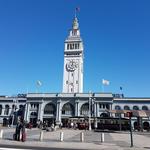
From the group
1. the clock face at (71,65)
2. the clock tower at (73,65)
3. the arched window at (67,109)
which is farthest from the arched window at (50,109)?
the clock face at (71,65)

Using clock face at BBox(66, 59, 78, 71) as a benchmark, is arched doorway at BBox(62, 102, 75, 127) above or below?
below

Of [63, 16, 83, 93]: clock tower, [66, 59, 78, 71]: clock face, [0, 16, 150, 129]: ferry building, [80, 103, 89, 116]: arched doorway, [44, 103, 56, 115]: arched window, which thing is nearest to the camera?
[0, 16, 150, 129]: ferry building

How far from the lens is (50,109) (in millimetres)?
94438

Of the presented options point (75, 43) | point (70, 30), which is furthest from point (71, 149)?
point (70, 30)

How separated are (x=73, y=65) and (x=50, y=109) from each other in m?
22.4

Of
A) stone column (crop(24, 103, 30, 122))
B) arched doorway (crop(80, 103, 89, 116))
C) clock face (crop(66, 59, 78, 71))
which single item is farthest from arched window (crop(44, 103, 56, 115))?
clock face (crop(66, 59, 78, 71))

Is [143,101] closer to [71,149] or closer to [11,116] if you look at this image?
[11,116]

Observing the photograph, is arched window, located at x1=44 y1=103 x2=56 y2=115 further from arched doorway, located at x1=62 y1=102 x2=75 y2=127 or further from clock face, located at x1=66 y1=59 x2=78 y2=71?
clock face, located at x1=66 y1=59 x2=78 y2=71

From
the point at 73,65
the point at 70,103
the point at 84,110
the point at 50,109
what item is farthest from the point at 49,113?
the point at 73,65

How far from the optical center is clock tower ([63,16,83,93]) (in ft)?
332

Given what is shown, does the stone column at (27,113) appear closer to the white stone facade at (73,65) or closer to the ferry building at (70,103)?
the ferry building at (70,103)

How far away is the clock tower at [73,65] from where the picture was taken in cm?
10119

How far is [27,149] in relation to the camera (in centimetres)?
1678

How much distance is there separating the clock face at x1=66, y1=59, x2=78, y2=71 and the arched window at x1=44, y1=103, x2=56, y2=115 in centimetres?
1853
